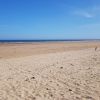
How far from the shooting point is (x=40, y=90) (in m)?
5.29

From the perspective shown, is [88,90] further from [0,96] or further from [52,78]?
[0,96]

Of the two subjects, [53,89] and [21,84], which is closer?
[53,89]

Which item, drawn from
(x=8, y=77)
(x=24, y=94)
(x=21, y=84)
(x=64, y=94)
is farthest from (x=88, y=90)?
(x=8, y=77)

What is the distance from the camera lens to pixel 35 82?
619 cm

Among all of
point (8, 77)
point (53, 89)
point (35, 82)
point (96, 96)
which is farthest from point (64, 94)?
point (8, 77)

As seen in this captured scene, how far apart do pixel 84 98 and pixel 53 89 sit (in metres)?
1.19

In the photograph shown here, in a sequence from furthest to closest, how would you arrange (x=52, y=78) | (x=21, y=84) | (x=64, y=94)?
1. (x=52, y=78)
2. (x=21, y=84)
3. (x=64, y=94)

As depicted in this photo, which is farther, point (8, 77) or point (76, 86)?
point (8, 77)

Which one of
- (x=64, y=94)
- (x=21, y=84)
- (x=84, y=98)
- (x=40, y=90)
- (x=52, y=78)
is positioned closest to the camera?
(x=84, y=98)

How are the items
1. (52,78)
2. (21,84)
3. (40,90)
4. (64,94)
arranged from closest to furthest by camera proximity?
(64,94), (40,90), (21,84), (52,78)

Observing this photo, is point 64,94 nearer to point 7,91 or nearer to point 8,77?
point 7,91

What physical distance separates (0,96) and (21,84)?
1253 millimetres

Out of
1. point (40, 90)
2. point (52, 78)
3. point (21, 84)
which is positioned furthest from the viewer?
point (52, 78)

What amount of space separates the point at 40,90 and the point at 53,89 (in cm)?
44
